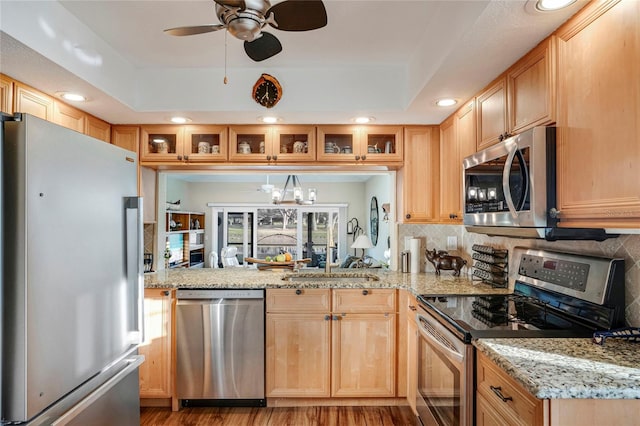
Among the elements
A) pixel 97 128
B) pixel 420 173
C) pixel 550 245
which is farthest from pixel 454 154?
pixel 97 128

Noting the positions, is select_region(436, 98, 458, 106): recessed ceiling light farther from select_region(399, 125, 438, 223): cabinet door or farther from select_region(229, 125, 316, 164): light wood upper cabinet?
select_region(229, 125, 316, 164): light wood upper cabinet

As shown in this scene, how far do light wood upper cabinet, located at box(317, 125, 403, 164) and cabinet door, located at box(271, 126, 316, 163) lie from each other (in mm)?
67

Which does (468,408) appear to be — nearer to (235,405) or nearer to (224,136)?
(235,405)

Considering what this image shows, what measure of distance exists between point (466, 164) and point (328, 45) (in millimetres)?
1175

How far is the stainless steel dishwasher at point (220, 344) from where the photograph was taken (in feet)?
8.49

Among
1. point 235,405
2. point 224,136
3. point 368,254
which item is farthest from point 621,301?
point 368,254

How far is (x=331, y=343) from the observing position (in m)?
2.62

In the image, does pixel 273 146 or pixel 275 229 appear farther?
pixel 275 229

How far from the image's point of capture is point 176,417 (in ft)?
8.29

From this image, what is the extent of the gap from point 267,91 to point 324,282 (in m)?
1.48

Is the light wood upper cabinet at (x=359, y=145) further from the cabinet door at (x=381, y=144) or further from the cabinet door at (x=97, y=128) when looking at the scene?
the cabinet door at (x=97, y=128)

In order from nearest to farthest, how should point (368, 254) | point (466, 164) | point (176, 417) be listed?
1. point (466, 164)
2. point (176, 417)
3. point (368, 254)

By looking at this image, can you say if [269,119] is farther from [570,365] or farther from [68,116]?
[570,365]

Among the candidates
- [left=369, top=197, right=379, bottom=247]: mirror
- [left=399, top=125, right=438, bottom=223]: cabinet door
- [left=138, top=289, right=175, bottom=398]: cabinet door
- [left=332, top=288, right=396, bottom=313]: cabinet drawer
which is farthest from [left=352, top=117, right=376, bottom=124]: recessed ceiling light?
[left=369, top=197, right=379, bottom=247]: mirror
